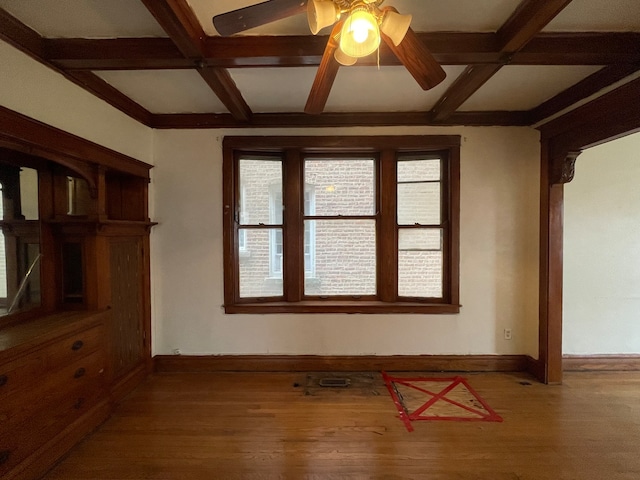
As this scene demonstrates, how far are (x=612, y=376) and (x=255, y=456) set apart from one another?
3.21 m

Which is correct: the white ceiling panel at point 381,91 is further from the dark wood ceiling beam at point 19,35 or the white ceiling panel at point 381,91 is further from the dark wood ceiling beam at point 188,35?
the dark wood ceiling beam at point 19,35

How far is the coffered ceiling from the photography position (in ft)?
5.09

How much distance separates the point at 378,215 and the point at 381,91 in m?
1.13

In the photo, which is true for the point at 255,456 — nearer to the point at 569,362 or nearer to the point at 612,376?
the point at 569,362

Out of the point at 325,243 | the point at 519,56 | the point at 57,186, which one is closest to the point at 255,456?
the point at 325,243

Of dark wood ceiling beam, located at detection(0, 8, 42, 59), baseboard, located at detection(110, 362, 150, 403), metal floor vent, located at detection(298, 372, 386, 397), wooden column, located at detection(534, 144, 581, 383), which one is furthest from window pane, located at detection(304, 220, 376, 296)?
dark wood ceiling beam, located at detection(0, 8, 42, 59)

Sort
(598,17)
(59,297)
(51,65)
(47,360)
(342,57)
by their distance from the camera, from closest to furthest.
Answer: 1. (342,57)
2. (598,17)
3. (47,360)
4. (51,65)
5. (59,297)

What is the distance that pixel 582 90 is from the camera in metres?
2.33

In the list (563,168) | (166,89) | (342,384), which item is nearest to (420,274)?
(342,384)

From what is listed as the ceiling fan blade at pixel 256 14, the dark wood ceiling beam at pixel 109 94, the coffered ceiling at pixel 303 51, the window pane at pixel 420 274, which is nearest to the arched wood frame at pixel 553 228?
the coffered ceiling at pixel 303 51

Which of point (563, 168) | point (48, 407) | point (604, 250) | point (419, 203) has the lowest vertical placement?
point (48, 407)

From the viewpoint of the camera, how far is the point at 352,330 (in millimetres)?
2980

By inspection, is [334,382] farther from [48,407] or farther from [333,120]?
[333,120]

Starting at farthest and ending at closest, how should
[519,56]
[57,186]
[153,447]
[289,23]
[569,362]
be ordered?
[569,362], [57,186], [153,447], [519,56], [289,23]
